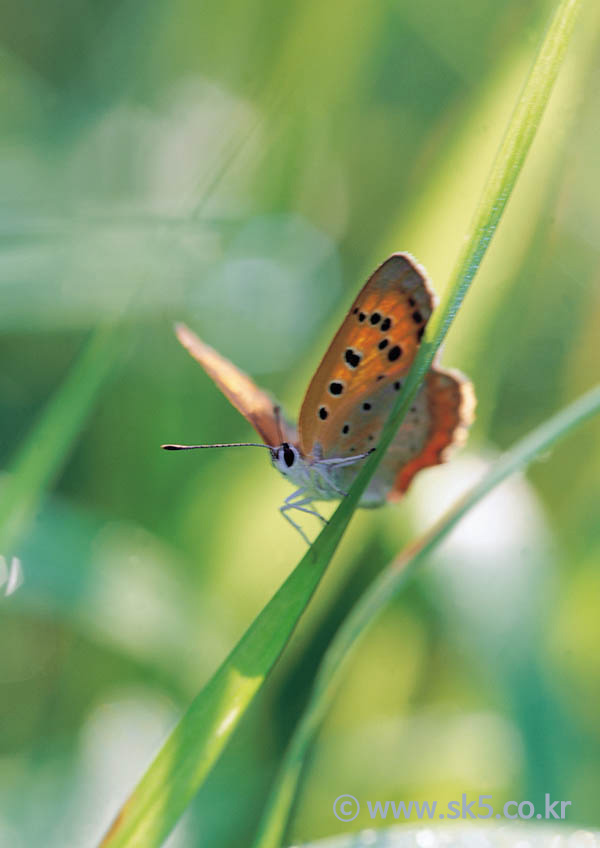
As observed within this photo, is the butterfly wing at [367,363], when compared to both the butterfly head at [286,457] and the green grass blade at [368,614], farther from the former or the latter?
the green grass blade at [368,614]

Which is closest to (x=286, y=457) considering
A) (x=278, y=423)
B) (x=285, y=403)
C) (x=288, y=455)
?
(x=288, y=455)

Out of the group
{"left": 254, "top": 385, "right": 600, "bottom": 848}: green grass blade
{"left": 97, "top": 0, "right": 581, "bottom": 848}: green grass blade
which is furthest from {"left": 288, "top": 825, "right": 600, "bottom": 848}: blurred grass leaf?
{"left": 97, "top": 0, "right": 581, "bottom": 848}: green grass blade

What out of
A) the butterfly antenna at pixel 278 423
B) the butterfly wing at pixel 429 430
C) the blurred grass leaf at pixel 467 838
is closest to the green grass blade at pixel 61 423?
the butterfly antenna at pixel 278 423

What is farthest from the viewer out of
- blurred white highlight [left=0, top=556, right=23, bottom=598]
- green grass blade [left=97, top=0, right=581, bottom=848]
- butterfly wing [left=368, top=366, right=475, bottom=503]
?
blurred white highlight [left=0, top=556, right=23, bottom=598]

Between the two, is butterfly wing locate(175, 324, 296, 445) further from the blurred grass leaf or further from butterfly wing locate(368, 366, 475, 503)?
the blurred grass leaf

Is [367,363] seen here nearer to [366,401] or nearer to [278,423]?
[366,401]

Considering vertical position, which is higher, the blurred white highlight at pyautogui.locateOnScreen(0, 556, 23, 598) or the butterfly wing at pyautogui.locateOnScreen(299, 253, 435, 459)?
the butterfly wing at pyautogui.locateOnScreen(299, 253, 435, 459)
